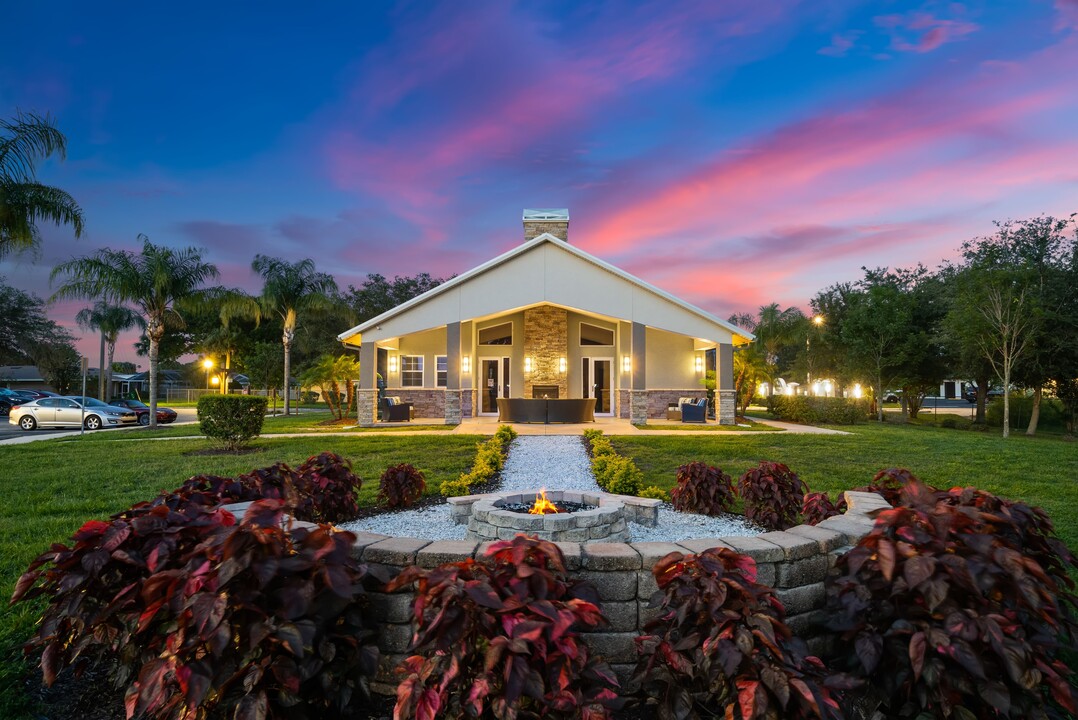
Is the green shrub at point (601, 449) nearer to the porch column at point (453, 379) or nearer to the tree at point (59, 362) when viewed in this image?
the porch column at point (453, 379)

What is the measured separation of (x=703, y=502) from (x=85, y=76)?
56.6ft

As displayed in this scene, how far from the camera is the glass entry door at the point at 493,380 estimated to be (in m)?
20.9

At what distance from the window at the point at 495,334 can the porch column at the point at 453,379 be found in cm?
378

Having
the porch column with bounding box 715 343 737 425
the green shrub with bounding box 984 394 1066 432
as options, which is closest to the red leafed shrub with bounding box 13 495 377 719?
the porch column with bounding box 715 343 737 425

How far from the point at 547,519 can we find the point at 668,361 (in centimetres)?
1686

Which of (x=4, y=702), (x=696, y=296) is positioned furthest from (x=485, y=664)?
(x=696, y=296)

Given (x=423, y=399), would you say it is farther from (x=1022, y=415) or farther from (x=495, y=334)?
(x=1022, y=415)

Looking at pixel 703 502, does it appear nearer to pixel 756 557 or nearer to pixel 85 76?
pixel 756 557

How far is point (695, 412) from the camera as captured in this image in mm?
17609

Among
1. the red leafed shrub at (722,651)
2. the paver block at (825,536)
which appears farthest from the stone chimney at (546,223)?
the red leafed shrub at (722,651)

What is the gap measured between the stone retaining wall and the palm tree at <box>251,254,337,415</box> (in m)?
24.7

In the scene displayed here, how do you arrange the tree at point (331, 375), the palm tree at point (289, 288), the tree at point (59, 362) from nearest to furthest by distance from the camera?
1. the tree at point (331, 375)
2. the palm tree at point (289, 288)
3. the tree at point (59, 362)

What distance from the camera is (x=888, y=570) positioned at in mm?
2199

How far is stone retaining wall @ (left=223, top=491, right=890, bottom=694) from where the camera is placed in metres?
2.50
